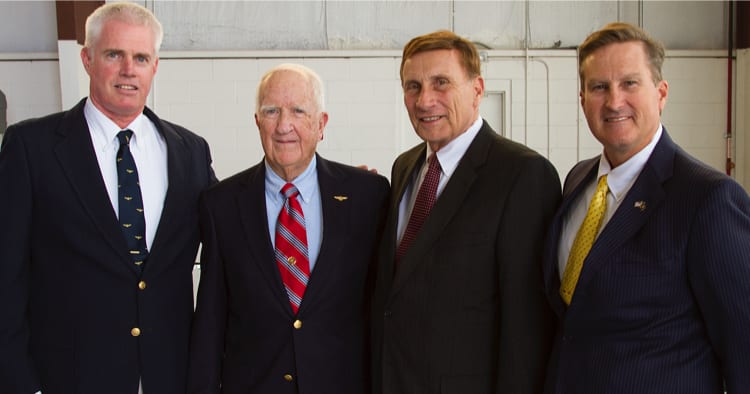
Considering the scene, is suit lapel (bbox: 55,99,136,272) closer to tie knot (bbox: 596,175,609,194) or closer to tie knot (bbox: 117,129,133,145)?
tie knot (bbox: 117,129,133,145)

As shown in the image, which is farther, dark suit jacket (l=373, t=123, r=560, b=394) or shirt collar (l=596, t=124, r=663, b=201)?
dark suit jacket (l=373, t=123, r=560, b=394)

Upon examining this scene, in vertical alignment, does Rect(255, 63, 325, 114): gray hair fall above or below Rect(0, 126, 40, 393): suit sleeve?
above

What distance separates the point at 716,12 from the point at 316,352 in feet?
21.0

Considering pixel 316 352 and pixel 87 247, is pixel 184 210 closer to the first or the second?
pixel 87 247

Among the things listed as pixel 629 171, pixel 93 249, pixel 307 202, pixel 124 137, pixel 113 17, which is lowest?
pixel 93 249

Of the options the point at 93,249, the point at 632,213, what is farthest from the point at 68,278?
the point at 632,213

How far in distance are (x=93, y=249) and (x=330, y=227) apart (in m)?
0.71

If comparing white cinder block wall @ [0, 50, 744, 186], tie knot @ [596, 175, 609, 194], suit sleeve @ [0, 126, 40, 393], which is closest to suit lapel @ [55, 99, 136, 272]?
suit sleeve @ [0, 126, 40, 393]

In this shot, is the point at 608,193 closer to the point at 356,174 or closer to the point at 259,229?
the point at 356,174

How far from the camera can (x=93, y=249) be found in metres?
1.95

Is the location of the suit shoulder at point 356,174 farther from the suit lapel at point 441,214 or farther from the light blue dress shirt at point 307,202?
the suit lapel at point 441,214

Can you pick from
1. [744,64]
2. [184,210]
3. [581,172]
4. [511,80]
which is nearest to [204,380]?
[184,210]

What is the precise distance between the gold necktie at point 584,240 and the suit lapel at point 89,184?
1.25 metres

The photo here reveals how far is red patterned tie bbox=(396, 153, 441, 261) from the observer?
6.36 feet
